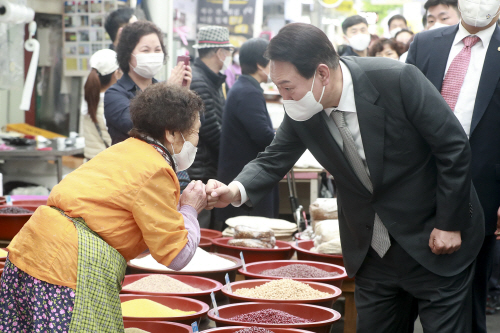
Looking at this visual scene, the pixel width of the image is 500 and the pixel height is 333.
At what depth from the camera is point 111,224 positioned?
5.82 ft

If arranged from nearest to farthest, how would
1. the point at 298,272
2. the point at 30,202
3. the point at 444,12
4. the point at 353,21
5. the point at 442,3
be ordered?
the point at 298,272 < the point at 30,202 < the point at 444,12 < the point at 442,3 < the point at 353,21

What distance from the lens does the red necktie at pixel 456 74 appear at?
8.25 ft

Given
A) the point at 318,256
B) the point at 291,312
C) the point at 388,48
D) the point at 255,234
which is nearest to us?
the point at 291,312

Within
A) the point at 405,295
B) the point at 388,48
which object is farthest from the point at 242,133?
the point at 405,295

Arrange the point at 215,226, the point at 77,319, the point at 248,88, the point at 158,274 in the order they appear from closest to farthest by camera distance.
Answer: the point at 77,319 < the point at 158,274 < the point at 248,88 < the point at 215,226

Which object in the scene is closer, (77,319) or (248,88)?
(77,319)

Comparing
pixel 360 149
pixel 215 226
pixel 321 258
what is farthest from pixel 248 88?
pixel 360 149

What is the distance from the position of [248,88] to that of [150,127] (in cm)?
251

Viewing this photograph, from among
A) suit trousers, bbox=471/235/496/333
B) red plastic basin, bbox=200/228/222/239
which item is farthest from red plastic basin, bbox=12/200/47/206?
suit trousers, bbox=471/235/496/333

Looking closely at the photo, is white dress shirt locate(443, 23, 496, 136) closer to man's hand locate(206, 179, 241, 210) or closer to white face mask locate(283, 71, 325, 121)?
white face mask locate(283, 71, 325, 121)

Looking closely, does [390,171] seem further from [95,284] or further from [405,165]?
[95,284]

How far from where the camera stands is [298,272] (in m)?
2.80

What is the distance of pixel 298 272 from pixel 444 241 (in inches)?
37.4

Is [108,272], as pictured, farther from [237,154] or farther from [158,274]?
[237,154]
